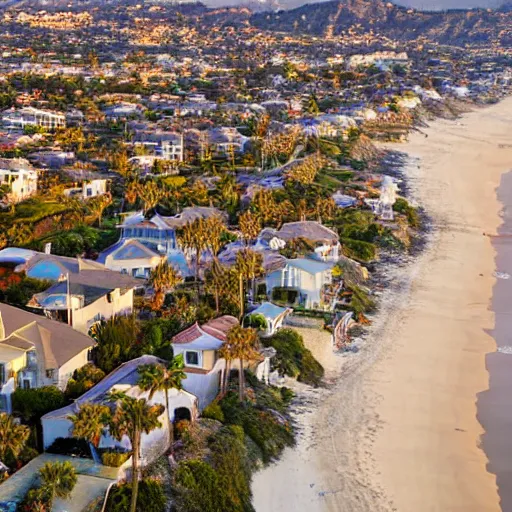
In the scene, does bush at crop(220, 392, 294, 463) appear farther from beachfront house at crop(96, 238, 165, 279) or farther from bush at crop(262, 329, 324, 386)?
beachfront house at crop(96, 238, 165, 279)

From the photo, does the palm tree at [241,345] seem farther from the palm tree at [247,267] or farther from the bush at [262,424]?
the palm tree at [247,267]

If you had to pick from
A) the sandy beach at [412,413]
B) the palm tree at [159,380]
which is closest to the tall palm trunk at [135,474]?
the palm tree at [159,380]

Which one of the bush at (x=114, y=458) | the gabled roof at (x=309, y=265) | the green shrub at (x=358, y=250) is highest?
the bush at (x=114, y=458)

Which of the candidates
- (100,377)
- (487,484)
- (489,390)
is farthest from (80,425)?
(489,390)

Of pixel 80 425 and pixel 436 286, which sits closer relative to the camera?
pixel 80 425

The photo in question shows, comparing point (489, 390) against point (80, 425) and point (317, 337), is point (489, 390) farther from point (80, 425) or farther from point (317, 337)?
point (80, 425)

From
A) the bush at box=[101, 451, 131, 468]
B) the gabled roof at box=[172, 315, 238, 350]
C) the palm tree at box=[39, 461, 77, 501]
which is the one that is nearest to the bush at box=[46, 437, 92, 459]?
the bush at box=[101, 451, 131, 468]

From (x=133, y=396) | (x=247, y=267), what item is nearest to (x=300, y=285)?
(x=247, y=267)

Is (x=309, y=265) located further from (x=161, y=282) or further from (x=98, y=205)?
(x=98, y=205)
